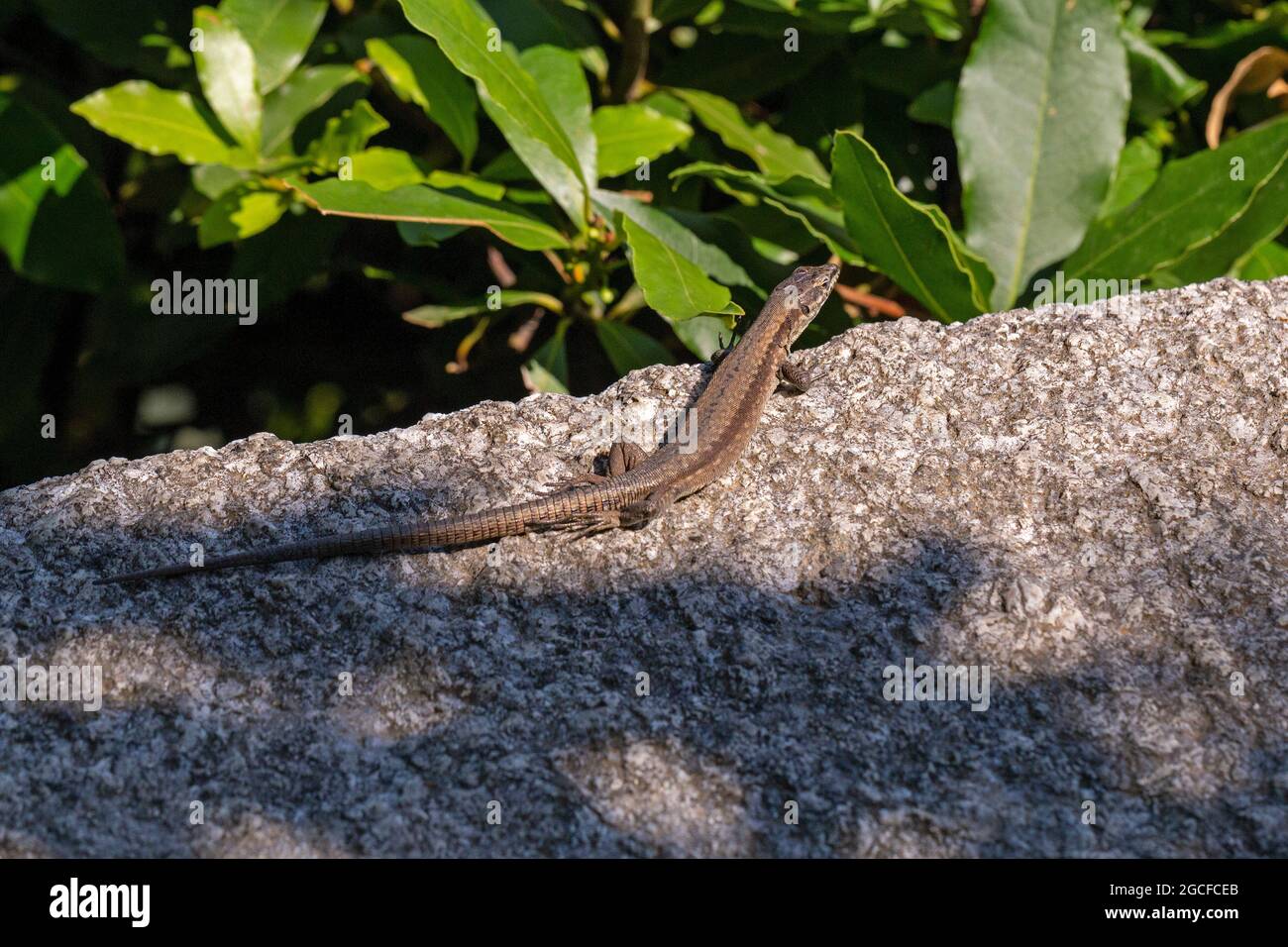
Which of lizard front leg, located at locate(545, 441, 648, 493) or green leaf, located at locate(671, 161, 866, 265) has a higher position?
green leaf, located at locate(671, 161, 866, 265)

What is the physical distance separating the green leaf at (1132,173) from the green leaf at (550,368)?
188cm

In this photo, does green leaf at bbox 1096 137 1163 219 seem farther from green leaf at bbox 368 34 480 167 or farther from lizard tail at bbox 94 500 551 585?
lizard tail at bbox 94 500 551 585

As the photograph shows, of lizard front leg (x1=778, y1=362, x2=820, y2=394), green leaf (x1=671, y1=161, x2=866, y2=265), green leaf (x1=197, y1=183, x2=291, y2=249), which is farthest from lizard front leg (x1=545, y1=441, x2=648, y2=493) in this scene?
green leaf (x1=197, y1=183, x2=291, y2=249)

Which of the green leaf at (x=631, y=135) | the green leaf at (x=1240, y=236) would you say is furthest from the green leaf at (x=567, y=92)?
the green leaf at (x=1240, y=236)

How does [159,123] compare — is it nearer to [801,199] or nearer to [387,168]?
[387,168]

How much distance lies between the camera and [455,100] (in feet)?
13.3

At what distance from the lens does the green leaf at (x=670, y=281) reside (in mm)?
3352

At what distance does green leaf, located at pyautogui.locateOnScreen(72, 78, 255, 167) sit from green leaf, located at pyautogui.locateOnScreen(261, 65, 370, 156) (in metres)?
0.14

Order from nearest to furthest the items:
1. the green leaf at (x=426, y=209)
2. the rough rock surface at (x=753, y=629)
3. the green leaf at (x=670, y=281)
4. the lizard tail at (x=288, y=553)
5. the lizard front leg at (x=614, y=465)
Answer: the rough rock surface at (x=753, y=629) < the lizard tail at (x=288, y=553) < the lizard front leg at (x=614, y=465) < the green leaf at (x=670, y=281) < the green leaf at (x=426, y=209)

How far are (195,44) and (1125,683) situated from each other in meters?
3.39

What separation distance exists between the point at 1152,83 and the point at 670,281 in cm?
211

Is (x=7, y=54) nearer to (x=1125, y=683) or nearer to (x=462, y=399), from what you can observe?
(x=462, y=399)

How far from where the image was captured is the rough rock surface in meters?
2.42

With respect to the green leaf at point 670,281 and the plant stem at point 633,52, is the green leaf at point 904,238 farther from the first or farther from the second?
the plant stem at point 633,52
